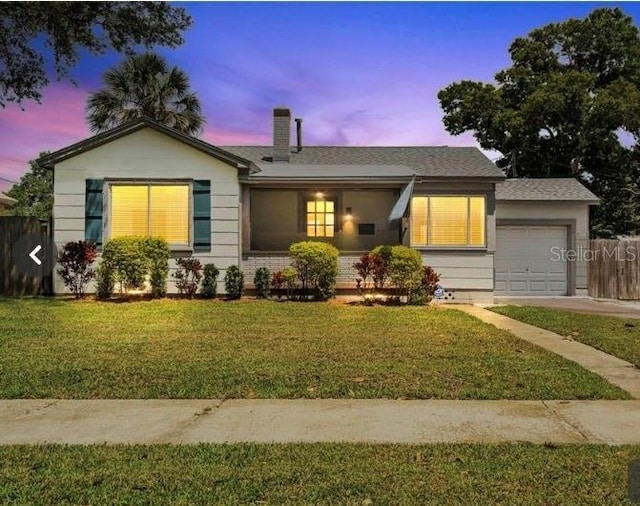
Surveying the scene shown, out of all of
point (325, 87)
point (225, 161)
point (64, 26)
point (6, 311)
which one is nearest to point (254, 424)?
point (6, 311)

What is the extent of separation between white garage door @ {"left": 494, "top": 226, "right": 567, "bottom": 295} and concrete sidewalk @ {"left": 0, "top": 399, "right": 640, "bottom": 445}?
11898 millimetres

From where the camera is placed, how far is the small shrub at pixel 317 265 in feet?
42.7

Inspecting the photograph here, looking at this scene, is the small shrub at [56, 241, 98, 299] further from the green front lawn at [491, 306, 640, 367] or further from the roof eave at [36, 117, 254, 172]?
the green front lawn at [491, 306, 640, 367]

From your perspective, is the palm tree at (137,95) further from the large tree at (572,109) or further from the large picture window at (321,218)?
the large tree at (572,109)

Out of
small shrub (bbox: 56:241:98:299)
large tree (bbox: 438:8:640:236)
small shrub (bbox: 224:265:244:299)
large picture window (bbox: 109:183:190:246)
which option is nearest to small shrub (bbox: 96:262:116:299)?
small shrub (bbox: 56:241:98:299)

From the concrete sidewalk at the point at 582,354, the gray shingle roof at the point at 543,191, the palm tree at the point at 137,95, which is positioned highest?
the palm tree at the point at 137,95

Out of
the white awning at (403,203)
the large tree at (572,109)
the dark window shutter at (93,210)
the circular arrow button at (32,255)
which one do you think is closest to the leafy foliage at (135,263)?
the dark window shutter at (93,210)

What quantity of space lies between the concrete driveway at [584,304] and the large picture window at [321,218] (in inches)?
209

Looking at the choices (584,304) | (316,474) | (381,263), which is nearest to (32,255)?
(381,263)

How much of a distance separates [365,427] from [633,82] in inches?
1105

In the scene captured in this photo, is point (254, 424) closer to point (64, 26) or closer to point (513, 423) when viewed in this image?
point (513, 423)

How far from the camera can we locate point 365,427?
4359 mm

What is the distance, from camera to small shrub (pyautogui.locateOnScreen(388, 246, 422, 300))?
12.6 m

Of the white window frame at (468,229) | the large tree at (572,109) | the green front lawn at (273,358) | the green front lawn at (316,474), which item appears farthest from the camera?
the large tree at (572,109)
